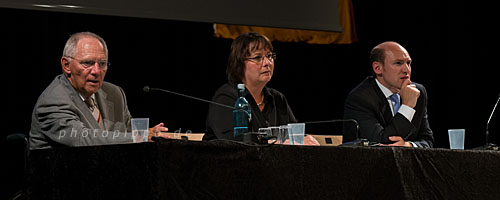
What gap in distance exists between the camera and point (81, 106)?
8.29ft

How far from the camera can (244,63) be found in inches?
123

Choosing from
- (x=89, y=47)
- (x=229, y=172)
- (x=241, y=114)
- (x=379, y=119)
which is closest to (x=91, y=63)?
(x=89, y=47)

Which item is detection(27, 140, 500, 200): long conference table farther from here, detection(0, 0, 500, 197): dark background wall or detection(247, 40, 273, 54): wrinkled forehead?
detection(0, 0, 500, 197): dark background wall

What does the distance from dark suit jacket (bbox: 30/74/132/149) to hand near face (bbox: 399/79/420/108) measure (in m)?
1.56

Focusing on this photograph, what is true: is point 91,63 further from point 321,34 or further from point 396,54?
point 321,34

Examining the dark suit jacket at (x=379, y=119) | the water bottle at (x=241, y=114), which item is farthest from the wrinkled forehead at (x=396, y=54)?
the water bottle at (x=241, y=114)

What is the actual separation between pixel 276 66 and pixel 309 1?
3.95 ft

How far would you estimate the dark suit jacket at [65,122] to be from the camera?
7.27ft

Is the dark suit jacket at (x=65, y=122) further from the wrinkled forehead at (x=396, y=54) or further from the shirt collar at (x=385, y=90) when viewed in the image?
the wrinkled forehead at (x=396, y=54)

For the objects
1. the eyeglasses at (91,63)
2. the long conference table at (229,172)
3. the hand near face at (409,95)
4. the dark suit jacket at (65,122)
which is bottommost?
the long conference table at (229,172)

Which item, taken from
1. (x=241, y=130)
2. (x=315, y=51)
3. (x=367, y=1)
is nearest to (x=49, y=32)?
(x=241, y=130)

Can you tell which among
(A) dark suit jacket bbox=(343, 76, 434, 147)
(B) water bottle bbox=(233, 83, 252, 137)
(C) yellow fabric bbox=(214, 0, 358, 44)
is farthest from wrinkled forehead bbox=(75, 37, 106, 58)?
(C) yellow fabric bbox=(214, 0, 358, 44)

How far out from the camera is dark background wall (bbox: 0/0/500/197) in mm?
4039

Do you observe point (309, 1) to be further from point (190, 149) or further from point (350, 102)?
point (190, 149)
